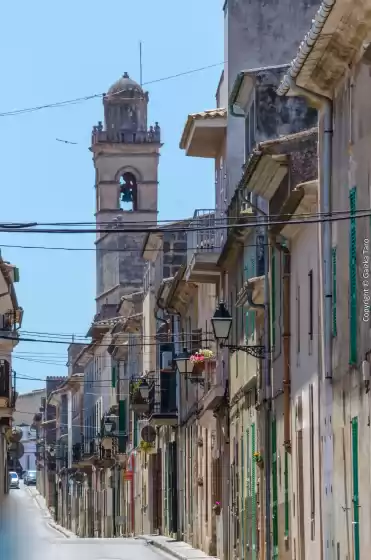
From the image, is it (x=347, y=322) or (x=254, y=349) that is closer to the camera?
(x=347, y=322)

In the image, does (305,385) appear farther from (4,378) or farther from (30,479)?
(30,479)

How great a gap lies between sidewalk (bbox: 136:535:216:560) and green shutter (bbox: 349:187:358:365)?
18909 millimetres

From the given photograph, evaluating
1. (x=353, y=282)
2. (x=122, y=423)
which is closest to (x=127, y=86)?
(x=122, y=423)

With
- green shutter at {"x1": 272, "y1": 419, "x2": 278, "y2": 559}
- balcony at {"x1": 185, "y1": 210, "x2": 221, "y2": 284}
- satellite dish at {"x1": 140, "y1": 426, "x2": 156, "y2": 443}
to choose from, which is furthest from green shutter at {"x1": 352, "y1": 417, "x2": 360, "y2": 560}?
satellite dish at {"x1": 140, "y1": 426, "x2": 156, "y2": 443}

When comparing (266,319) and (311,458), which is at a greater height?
(266,319)

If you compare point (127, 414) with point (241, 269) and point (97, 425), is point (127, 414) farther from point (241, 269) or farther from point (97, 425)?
point (241, 269)

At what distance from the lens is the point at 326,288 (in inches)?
843

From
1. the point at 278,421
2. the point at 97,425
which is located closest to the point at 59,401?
the point at 97,425

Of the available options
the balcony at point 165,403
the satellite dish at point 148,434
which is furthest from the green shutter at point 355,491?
the satellite dish at point 148,434

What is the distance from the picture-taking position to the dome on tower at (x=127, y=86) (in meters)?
104

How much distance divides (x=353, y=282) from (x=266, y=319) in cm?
985

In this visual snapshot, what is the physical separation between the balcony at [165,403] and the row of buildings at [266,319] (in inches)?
2.7

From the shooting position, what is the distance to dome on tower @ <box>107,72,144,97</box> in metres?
104

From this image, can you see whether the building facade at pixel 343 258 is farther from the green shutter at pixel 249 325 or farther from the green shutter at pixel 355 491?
the green shutter at pixel 249 325
